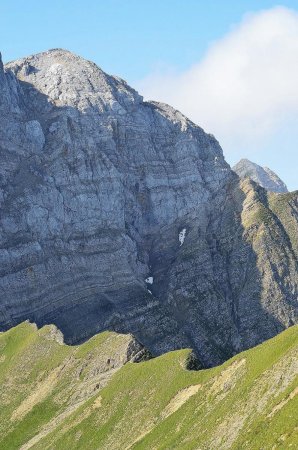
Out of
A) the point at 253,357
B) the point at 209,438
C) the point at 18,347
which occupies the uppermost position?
the point at 18,347

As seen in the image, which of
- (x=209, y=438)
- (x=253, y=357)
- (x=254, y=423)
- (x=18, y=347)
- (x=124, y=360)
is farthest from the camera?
(x=18, y=347)

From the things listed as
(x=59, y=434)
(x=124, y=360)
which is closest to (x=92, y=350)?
(x=124, y=360)

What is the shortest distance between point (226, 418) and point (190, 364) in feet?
99.2

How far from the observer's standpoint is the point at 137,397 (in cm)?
12025

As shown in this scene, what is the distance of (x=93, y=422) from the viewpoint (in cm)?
12231

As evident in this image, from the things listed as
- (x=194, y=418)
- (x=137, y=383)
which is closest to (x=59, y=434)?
(x=137, y=383)

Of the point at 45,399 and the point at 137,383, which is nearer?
the point at 137,383

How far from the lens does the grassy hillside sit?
3398 inches

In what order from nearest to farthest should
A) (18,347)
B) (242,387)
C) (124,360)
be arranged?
(242,387), (124,360), (18,347)

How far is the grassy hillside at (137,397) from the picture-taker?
8631 centimetres

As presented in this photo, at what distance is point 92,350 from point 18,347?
109 feet

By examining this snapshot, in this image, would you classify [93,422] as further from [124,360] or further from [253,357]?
[253,357]

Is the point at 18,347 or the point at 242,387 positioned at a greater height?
the point at 18,347

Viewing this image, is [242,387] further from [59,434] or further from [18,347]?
[18,347]
